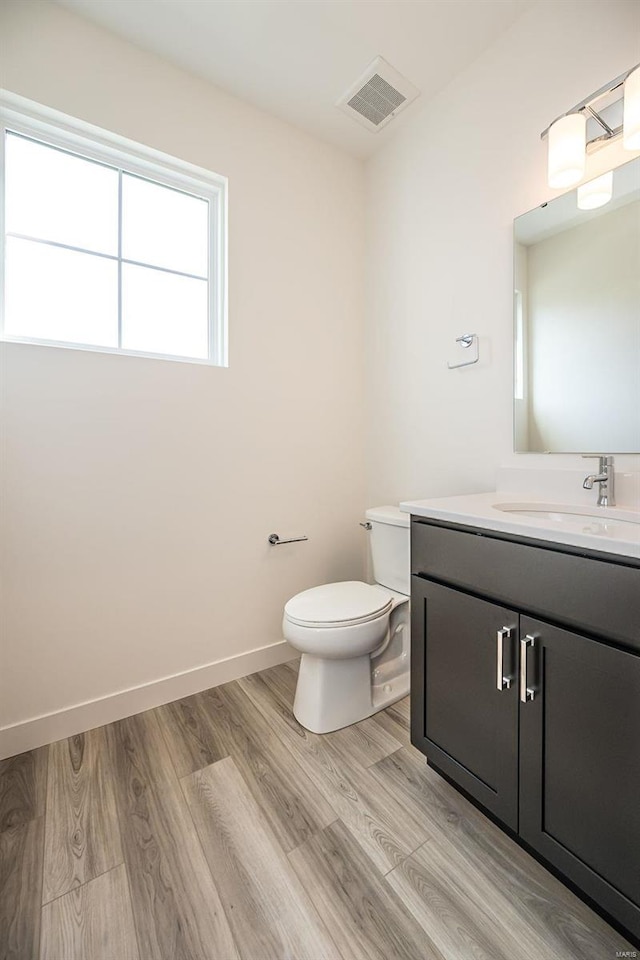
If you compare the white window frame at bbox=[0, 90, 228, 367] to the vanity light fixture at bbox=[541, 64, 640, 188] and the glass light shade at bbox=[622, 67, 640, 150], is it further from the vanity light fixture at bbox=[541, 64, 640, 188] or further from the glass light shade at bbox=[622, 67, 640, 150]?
the glass light shade at bbox=[622, 67, 640, 150]

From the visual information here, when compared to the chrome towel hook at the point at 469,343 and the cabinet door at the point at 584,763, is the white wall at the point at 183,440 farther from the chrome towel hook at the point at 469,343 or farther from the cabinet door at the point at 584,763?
the cabinet door at the point at 584,763

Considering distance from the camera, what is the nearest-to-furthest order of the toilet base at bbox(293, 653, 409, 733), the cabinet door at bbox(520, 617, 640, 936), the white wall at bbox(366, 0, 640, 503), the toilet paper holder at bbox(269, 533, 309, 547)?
the cabinet door at bbox(520, 617, 640, 936)
the white wall at bbox(366, 0, 640, 503)
the toilet base at bbox(293, 653, 409, 733)
the toilet paper holder at bbox(269, 533, 309, 547)

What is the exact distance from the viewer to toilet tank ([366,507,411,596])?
5.57 feet

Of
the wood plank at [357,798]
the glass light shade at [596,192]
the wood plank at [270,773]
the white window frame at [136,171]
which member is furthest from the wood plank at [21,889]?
the glass light shade at [596,192]

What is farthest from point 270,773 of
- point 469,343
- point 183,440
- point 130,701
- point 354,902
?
point 469,343

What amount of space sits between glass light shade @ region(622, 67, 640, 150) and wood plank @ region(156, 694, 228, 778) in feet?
7.46

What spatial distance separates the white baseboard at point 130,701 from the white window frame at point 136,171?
1332mm

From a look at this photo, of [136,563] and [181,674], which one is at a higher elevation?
[136,563]

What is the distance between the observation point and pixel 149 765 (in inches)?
52.4

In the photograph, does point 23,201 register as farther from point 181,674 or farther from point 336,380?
point 181,674

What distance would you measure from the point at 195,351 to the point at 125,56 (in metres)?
1.09

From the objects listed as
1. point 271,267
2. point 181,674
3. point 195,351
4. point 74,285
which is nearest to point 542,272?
point 271,267

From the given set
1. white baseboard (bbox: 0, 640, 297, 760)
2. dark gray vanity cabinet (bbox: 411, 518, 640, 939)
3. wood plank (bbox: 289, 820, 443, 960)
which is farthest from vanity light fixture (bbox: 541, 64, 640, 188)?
white baseboard (bbox: 0, 640, 297, 760)

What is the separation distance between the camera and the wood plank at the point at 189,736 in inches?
53.0
